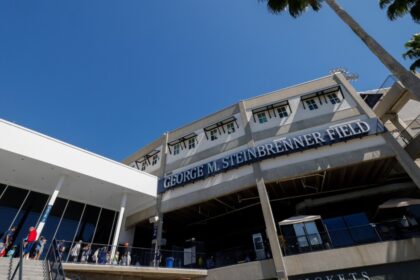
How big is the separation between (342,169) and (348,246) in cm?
471

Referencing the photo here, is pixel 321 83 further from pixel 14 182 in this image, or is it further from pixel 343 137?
pixel 14 182

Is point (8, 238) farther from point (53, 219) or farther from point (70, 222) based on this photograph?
point (70, 222)

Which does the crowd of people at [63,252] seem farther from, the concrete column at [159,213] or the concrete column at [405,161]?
the concrete column at [405,161]

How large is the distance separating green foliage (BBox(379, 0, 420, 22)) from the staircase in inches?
695

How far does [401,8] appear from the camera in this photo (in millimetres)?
10156

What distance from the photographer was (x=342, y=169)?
14.2 meters

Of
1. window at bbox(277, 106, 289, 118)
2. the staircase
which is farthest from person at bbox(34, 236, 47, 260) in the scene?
window at bbox(277, 106, 289, 118)

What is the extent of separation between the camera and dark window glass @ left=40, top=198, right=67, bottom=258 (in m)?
14.8

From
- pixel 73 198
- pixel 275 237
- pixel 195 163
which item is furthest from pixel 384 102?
pixel 73 198

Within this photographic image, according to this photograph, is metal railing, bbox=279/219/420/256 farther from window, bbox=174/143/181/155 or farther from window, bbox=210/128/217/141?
window, bbox=174/143/181/155

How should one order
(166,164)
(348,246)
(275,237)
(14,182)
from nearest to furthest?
(348,246) → (275,237) → (14,182) → (166,164)

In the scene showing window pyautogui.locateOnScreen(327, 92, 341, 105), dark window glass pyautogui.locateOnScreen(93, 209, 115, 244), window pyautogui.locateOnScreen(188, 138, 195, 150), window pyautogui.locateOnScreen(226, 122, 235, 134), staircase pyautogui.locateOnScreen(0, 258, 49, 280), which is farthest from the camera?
window pyautogui.locateOnScreen(188, 138, 195, 150)

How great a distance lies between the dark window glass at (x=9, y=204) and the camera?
45.0 ft

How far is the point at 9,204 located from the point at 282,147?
16.9 meters
